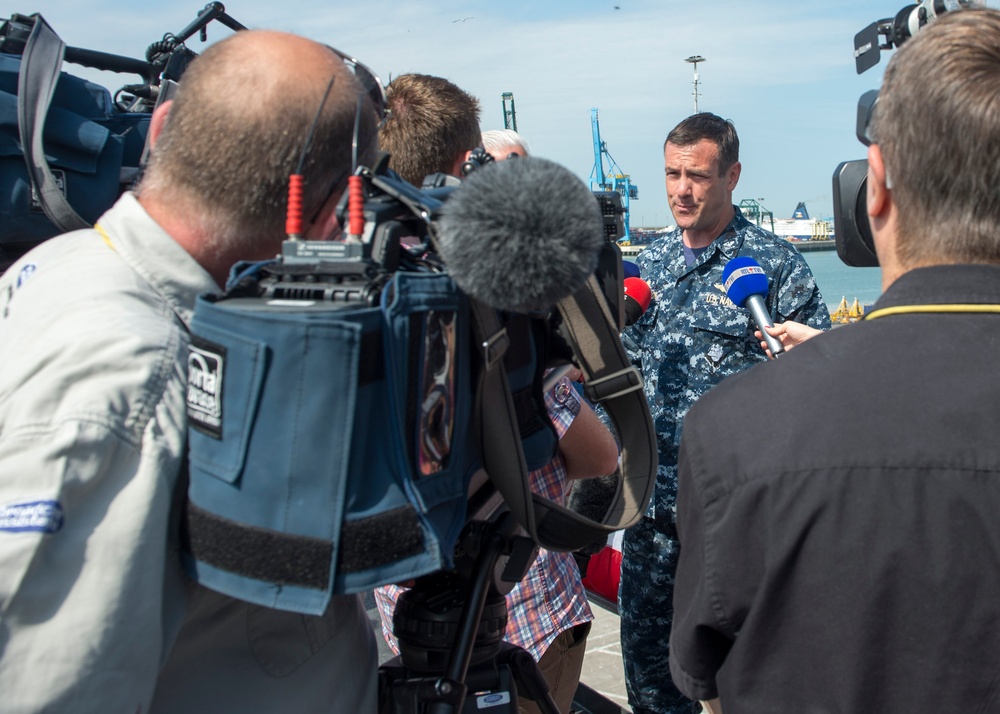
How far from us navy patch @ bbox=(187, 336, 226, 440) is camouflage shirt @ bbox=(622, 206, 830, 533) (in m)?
2.52

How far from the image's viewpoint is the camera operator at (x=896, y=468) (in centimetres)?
115

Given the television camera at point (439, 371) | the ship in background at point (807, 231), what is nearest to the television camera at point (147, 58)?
the television camera at point (439, 371)

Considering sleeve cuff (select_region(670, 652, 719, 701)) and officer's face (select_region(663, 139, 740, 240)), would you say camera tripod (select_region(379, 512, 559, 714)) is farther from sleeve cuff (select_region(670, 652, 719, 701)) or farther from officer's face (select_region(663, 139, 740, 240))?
officer's face (select_region(663, 139, 740, 240))

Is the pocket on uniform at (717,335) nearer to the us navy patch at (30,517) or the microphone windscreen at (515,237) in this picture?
the microphone windscreen at (515,237)

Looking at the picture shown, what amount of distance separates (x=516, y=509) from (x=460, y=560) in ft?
0.60

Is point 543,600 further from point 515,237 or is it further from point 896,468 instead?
point 515,237

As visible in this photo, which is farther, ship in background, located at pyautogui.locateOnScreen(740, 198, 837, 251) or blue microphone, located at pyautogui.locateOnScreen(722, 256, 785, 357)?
ship in background, located at pyautogui.locateOnScreen(740, 198, 837, 251)

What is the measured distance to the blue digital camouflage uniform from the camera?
3428 mm

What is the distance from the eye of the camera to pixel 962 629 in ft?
3.78

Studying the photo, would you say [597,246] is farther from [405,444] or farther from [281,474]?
[281,474]


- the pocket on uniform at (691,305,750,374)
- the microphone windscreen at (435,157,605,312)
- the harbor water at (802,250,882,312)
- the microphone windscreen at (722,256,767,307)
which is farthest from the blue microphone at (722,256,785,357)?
the harbor water at (802,250,882,312)

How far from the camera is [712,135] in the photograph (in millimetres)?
3859

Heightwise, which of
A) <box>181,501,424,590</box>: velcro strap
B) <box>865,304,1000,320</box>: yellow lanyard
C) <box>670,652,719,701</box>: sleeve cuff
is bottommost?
<box>670,652,719,701</box>: sleeve cuff

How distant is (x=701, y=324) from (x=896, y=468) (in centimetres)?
241
